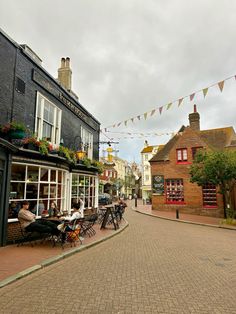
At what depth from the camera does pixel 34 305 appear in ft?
13.0

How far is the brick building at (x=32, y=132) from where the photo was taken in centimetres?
822

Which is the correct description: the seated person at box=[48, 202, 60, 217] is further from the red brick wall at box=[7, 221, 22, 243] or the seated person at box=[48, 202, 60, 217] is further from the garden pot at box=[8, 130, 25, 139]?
the garden pot at box=[8, 130, 25, 139]

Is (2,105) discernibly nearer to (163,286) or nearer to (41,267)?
(41,267)

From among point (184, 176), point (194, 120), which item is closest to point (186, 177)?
point (184, 176)

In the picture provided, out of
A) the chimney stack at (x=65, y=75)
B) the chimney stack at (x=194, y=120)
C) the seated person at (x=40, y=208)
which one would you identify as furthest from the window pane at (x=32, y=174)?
the chimney stack at (x=194, y=120)

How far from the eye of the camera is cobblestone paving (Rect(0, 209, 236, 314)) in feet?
13.0

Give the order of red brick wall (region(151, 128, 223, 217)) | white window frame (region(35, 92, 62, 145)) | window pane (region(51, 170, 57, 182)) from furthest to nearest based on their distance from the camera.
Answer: red brick wall (region(151, 128, 223, 217))
window pane (region(51, 170, 57, 182))
white window frame (region(35, 92, 62, 145))

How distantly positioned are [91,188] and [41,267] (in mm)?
10068

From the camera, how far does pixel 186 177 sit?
22.7m

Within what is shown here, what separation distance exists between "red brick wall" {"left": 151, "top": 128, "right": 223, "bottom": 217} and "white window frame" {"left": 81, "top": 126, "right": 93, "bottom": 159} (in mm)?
10208

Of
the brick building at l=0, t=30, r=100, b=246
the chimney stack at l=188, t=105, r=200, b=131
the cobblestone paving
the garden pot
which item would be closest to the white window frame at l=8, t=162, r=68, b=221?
the brick building at l=0, t=30, r=100, b=246

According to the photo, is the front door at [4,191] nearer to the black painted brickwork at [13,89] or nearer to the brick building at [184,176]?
the black painted brickwork at [13,89]

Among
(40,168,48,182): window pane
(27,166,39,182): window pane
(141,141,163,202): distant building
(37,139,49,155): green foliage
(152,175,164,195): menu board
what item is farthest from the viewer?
(141,141,163,202): distant building

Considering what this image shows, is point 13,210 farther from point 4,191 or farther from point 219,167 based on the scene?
point 219,167
